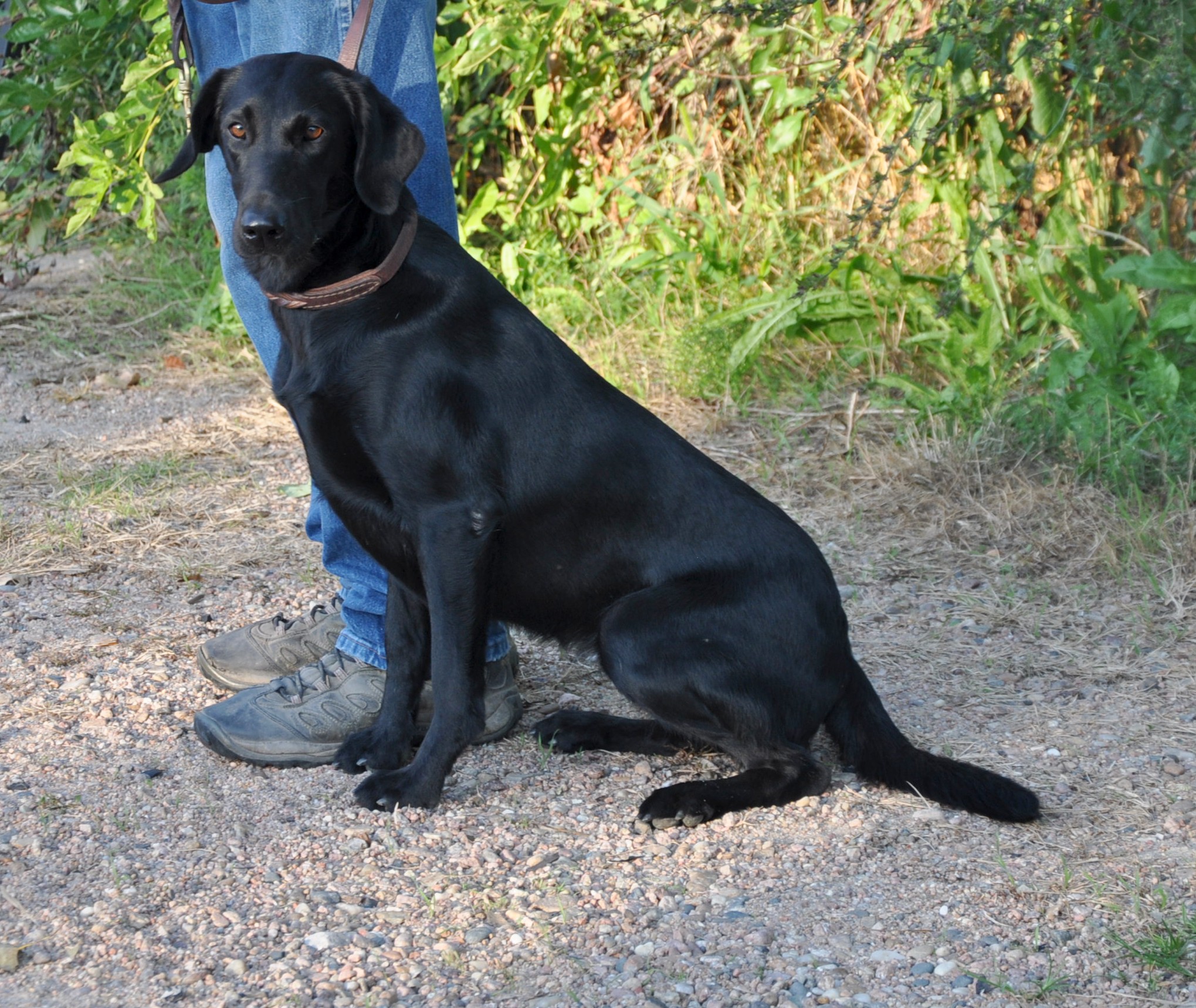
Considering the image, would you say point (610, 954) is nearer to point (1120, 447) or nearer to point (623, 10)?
point (1120, 447)

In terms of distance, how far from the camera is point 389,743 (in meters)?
2.35

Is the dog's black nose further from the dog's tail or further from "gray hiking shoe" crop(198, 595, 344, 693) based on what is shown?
the dog's tail

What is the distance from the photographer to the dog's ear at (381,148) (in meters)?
2.06

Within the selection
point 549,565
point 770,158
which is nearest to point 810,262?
point 770,158

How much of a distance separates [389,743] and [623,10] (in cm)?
329

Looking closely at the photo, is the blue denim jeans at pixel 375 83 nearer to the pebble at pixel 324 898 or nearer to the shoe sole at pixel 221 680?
the shoe sole at pixel 221 680

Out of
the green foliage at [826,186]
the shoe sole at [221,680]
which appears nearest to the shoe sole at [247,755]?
the shoe sole at [221,680]

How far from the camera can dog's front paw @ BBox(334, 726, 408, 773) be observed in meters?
2.33

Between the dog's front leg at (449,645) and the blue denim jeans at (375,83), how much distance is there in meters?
0.31

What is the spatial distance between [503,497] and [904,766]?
2.72ft

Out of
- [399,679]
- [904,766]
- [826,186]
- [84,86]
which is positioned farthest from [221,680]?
[84,86]

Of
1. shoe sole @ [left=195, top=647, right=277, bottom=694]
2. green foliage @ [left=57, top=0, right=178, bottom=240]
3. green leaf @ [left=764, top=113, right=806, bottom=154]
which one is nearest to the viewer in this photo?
shoe sole @ [left=195, top=647, right=277, bottom=694]

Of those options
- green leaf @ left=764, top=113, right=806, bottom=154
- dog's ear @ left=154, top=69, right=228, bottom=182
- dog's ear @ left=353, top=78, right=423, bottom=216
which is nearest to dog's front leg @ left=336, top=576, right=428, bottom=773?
dog's ear @ left=353, top=78, right=423, bottom=216

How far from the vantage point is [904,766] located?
2182 millimetres
